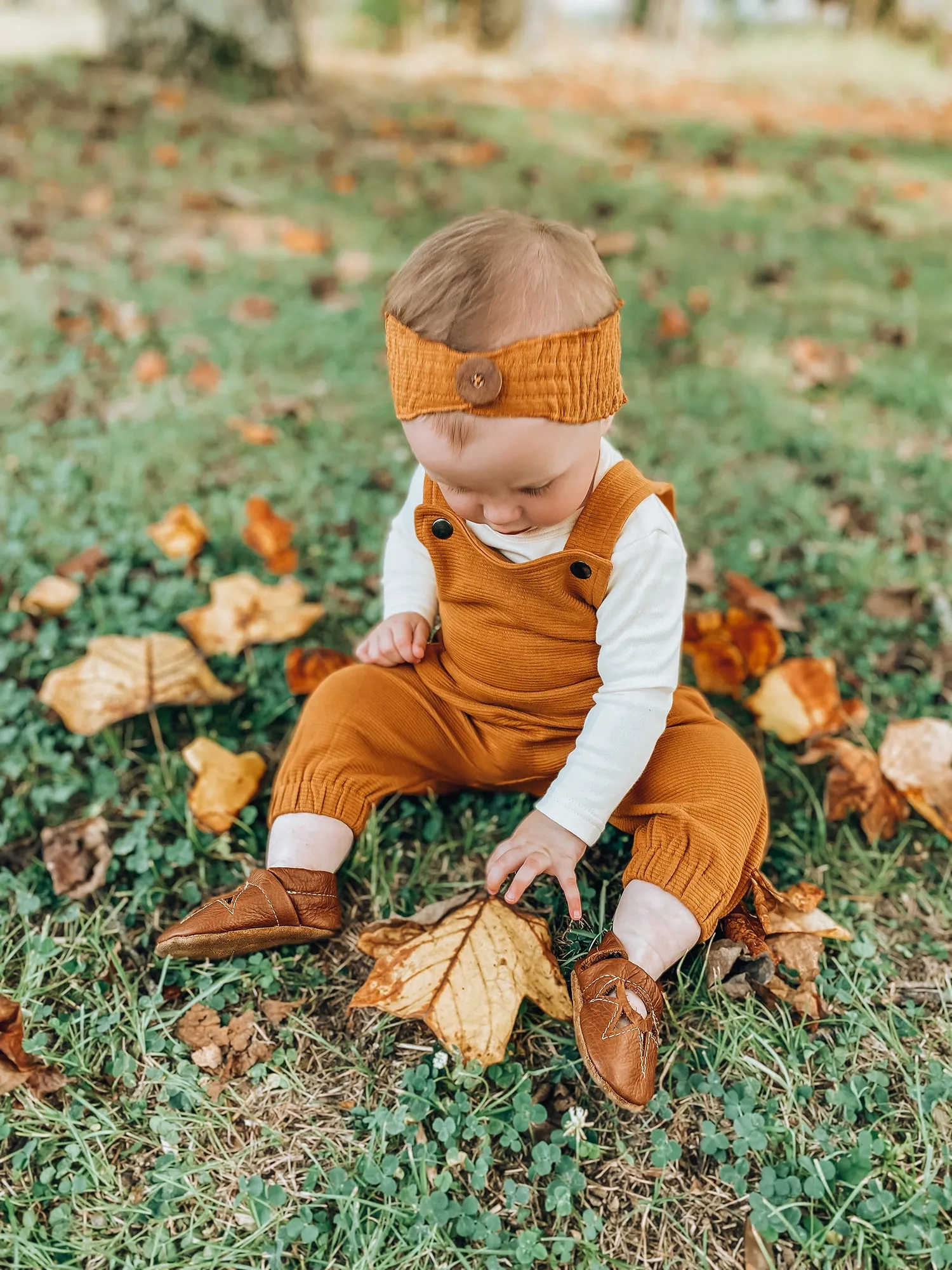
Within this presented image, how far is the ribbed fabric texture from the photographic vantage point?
1.66m

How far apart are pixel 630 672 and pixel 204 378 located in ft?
7.04

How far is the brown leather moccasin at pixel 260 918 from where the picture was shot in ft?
5.42

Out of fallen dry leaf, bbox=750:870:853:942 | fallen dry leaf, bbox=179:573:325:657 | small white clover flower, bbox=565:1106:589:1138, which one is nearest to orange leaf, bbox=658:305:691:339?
fallen dry leaf, bbox=179:573:325:657

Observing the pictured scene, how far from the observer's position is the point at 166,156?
15.2 feet

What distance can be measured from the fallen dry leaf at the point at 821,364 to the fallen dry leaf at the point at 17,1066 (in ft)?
9.95

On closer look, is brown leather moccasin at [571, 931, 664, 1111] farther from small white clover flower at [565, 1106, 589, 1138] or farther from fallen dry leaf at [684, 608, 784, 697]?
fallen dry leaf at [684, 608, 784, 697]

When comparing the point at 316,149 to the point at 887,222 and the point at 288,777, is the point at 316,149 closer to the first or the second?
the point at 887,222

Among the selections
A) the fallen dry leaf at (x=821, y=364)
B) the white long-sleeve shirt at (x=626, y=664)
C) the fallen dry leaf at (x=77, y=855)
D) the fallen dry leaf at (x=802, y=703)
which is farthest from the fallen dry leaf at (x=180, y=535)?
the fallen dry leaf at (x=821, y=364)

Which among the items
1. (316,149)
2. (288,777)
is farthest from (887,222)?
(288,777)

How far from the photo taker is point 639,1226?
142cm

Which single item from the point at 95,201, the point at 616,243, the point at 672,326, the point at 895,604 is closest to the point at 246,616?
the point at 895,604

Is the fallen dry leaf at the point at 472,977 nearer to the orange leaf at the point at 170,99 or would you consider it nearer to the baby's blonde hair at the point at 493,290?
the baby's blonde hair at the point at 493,290

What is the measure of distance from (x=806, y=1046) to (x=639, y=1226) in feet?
1.32

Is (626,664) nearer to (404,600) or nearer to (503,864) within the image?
(503,864)
